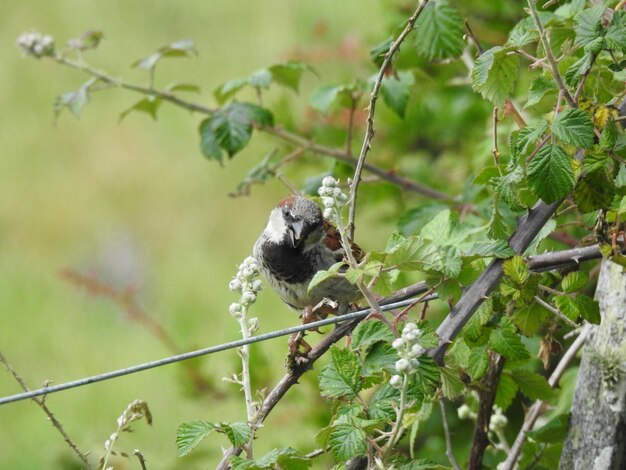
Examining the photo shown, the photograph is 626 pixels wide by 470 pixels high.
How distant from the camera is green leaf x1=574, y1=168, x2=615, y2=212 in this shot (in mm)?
1180

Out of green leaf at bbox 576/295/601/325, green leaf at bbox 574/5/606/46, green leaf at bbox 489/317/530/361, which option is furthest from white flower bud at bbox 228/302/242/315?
green leaf at bbox 574/5/606/46

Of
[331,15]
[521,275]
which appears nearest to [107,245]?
[331,15]

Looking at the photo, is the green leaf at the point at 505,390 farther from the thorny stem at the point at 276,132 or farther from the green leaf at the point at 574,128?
the thorny stem at the point at 276,132

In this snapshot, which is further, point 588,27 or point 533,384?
point 533,384

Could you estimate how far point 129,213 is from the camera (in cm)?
533

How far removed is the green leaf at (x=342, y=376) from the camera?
1.15 metres

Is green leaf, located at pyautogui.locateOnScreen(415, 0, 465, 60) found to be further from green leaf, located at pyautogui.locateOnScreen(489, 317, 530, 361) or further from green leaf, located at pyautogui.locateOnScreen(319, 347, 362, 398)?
green leaf, located at pyautogui.locateOnScreen(319, 347, 362, 398)

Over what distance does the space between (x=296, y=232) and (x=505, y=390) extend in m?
0.52

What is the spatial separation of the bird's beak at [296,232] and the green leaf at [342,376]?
664 millimetres

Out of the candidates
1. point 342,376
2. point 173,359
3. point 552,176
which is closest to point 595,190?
point 552,176

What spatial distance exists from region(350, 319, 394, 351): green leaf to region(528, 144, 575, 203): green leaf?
254 mm

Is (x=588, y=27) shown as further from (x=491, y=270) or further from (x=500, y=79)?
(x=491, y=270)

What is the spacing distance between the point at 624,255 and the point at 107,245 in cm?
410

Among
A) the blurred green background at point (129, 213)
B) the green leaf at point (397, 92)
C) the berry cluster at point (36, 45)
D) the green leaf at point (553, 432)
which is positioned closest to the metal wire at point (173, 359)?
the green leaf at point (553, 432)
